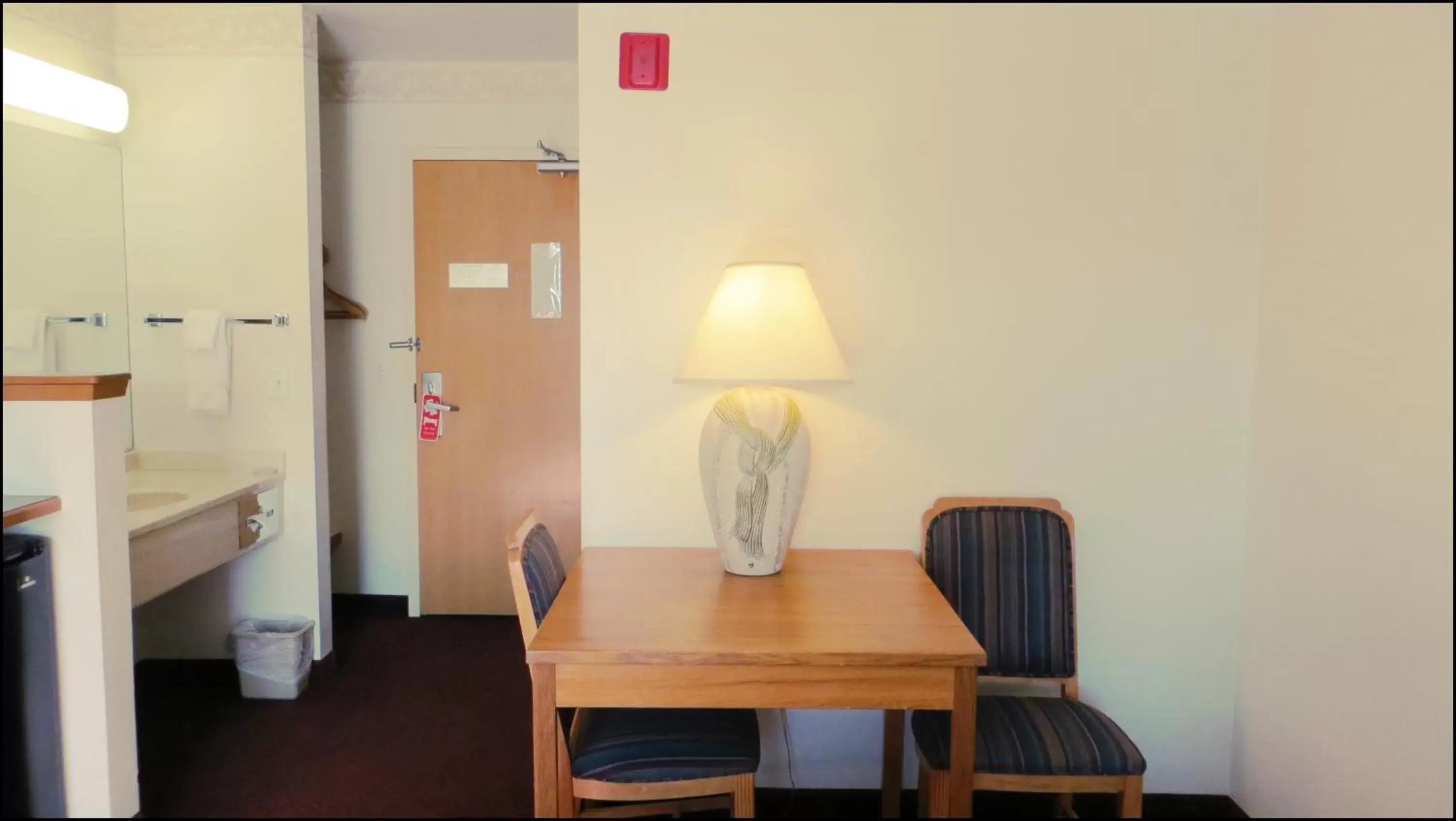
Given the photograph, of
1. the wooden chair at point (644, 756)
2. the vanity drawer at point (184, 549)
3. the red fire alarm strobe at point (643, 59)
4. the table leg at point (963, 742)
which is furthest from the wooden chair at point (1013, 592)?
the vanity drawer at point (184, 549)

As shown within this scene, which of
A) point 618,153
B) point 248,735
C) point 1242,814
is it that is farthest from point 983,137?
point 248,735

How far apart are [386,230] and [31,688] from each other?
2.09 metres

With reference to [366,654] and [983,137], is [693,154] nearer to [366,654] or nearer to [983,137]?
[983,137]

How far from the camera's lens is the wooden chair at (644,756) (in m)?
1.33

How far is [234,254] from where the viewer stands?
7.25 feet

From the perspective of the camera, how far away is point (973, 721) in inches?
50.2

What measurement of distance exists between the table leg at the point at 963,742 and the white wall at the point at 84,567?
1.17 metres

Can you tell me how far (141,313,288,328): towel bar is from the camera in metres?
2.19

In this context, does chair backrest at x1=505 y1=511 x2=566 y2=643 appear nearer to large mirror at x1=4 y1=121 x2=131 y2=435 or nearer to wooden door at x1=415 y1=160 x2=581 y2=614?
large mirror at x1=4 y1=121 x2=131 y2=435

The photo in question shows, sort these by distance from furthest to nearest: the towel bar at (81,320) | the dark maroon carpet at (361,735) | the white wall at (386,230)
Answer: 1. the white wall at (386,230)
2. the towel bar at (81,320)
3. the dark maroon carpet at (361,735)

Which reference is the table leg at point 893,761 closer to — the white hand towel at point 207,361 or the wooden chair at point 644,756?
the wooden chair at point 644,756

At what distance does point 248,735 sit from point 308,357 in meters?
1.15

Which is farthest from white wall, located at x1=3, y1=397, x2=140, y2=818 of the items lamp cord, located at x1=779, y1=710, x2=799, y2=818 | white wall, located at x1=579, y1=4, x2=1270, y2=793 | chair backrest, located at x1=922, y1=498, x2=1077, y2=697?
chair backrest, located at x1=922, y1=498, x2=1077, y2=697

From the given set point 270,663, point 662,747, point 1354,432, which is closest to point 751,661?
point 662,747
